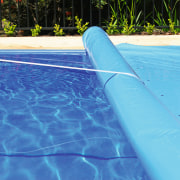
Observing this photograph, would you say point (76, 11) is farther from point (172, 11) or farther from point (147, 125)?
point (147, 125)

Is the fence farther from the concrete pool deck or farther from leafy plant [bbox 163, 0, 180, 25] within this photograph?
the concrete pool deck

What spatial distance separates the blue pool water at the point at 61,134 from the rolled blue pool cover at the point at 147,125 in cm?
23

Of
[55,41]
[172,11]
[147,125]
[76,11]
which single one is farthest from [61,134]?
[76,11]

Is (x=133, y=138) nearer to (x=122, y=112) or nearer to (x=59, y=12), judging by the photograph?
(x=122, y=112)

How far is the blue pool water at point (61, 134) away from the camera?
160 centimetres

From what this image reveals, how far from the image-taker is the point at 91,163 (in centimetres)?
167

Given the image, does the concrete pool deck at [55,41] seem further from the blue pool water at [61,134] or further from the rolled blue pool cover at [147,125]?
the rolled blue pool cover at [147,125]

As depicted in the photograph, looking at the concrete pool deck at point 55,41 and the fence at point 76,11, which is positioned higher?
the fence at point 76,11

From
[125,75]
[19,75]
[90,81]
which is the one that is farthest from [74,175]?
Result: [19,75]

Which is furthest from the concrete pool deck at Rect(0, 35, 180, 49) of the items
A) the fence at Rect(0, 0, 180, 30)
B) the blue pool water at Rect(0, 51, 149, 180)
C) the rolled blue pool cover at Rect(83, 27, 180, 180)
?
the rolled blue pool cover at Rect(83, 27, 180, 180)

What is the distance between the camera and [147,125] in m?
1.42

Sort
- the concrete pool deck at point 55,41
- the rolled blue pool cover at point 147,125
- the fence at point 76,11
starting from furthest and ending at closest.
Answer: the fence at point 76,11 → the concrete pool deck at point 55,41 → the rolled blue pool cover at point 147,125

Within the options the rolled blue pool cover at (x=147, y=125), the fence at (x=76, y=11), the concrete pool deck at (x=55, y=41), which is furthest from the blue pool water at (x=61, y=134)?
the fence at (x=76, y=11)

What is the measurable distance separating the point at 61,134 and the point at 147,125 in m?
0.80
